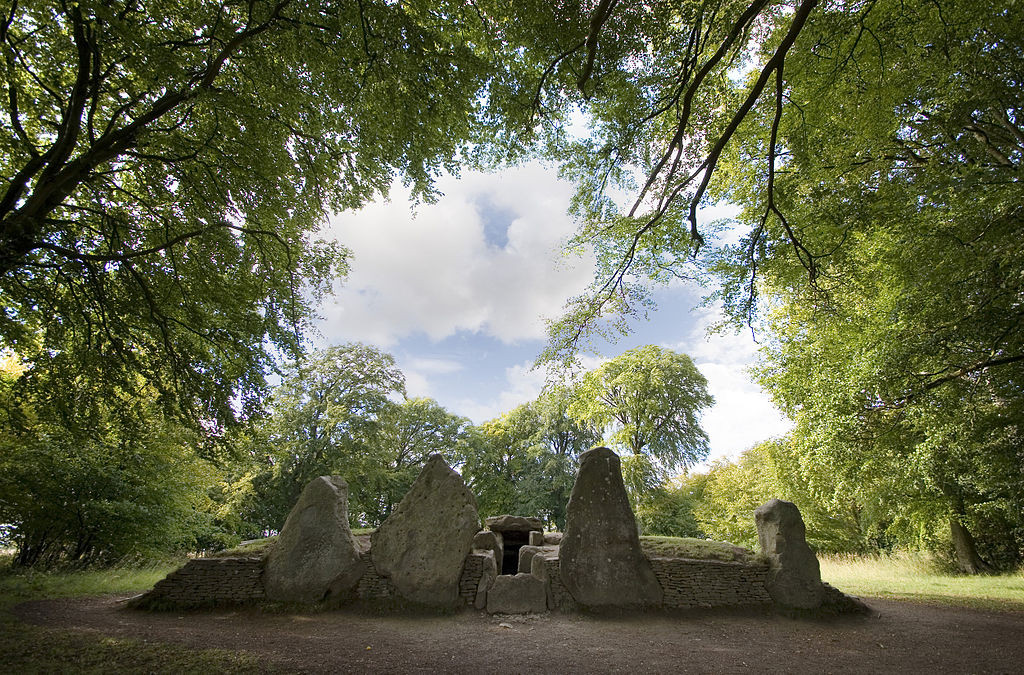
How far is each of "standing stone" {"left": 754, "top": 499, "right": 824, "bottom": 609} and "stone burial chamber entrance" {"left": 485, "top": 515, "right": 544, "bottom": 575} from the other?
222 inches

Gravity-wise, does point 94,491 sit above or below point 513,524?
above

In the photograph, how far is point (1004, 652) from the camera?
A: 6.57 m

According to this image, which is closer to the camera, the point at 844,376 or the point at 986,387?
the point at 986,387

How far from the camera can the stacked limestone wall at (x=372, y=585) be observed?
348 inches

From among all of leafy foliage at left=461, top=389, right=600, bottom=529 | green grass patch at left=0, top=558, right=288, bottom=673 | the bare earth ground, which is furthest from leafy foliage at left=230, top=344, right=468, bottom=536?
green grass patch at left=0, top=558, right=288, bottom=673

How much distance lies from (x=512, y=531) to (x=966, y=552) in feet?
53.1

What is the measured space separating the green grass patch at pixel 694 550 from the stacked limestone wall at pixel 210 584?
7.69 meters

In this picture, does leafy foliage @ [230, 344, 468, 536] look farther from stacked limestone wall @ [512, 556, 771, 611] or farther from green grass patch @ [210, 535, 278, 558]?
stacked limestone wall @ [512, 556, 771, 611]

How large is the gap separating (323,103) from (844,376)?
40.4 feet

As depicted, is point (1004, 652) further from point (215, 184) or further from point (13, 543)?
point (13, 543)

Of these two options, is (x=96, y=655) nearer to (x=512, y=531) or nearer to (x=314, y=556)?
(x=314, y=556)

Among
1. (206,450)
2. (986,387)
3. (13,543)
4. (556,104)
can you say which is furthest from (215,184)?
(986,387)

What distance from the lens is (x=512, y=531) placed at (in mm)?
13148

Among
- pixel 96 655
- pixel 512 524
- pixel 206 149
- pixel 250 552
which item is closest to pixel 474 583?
pixel 512 524
